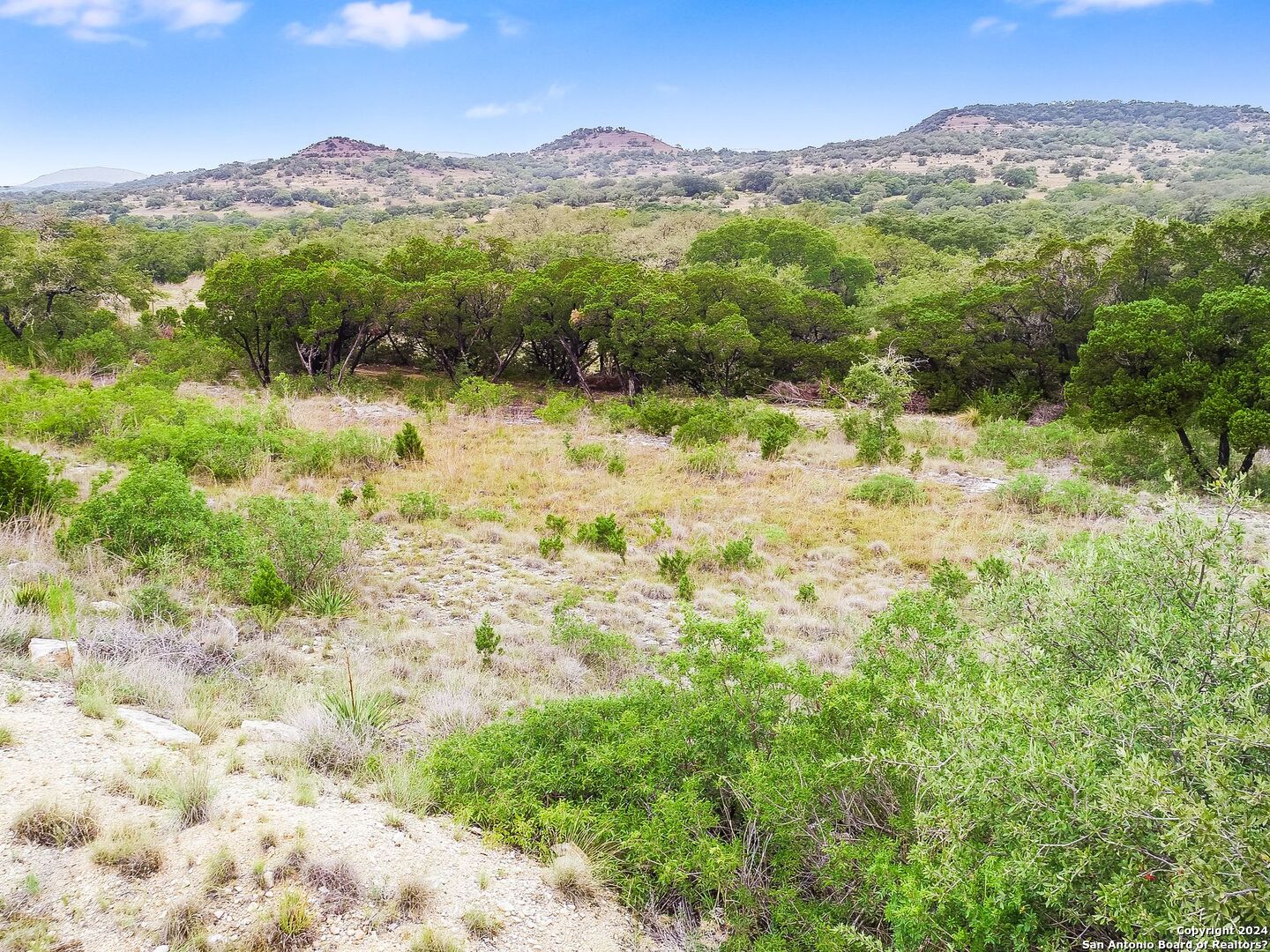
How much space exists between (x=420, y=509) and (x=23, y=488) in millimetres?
4048

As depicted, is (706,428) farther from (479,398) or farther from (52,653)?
(52,653)

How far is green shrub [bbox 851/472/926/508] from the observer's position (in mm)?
10172

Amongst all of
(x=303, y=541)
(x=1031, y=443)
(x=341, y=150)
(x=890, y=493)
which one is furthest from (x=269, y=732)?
(x=341, y=150)

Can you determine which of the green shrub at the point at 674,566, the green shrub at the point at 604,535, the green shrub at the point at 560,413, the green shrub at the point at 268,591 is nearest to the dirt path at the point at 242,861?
the green shrub at the point at 268,591

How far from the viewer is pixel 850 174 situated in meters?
83.0

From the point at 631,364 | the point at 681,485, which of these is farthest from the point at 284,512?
the point at 631,364

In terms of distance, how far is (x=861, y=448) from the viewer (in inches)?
504

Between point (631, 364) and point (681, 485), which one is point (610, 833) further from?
point (631, 364)

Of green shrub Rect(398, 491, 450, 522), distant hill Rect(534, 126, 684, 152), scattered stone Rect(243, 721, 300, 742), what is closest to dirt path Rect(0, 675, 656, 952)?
scattered stone Rect(243, 721, 300, 742)

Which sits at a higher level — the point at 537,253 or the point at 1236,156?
the point at 1236,156

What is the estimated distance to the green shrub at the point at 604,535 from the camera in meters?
7.96

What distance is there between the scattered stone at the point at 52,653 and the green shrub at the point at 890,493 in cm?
962

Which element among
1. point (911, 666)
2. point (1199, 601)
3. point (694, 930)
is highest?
point (1199, 601)

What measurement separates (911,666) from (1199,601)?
1.18 metres
